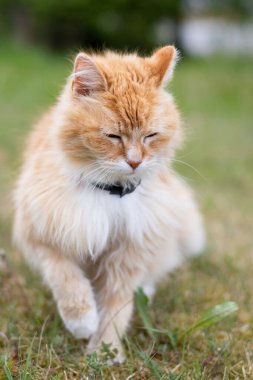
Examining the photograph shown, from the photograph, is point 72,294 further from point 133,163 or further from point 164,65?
point 164,65

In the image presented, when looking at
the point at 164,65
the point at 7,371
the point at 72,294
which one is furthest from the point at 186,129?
the point at 7,371

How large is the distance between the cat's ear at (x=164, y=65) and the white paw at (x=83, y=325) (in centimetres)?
103

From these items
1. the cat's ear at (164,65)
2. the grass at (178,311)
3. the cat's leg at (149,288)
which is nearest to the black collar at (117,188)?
the grass at (178,311)

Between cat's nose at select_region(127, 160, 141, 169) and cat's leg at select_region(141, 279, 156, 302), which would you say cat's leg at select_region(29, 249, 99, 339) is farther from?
cat's nose at select_region(127, 160, 141, 169)

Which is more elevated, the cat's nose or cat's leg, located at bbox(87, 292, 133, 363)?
the cat's nose

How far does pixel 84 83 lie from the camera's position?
217 cm

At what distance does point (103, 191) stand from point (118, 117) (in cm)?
35

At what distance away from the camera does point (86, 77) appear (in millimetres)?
2158

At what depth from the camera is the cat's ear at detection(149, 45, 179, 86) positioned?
2.29m

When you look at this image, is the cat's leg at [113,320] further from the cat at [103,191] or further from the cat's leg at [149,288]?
the cat's leg at [149,288]

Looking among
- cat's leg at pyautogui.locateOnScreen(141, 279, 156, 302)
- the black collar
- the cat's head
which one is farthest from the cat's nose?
cat's leg at pyautogui.locateOnScreen(141, 279, 156, 302)

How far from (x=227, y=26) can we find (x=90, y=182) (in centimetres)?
1430

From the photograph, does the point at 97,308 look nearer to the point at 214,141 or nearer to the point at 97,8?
the point at 214,141

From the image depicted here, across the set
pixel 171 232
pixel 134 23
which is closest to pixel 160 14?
pixel 134 23
